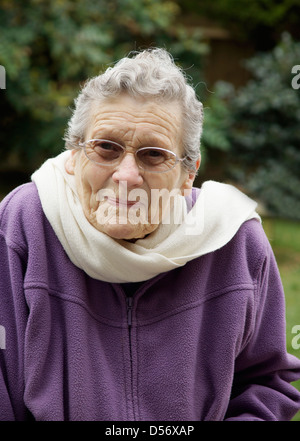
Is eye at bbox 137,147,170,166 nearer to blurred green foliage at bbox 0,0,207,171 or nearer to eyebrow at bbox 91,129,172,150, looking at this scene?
eyebrow at bbox 91,129,172,150

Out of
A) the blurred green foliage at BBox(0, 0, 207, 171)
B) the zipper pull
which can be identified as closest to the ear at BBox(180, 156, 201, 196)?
the zipper pull

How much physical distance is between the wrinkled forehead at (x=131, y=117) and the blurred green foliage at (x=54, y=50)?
392cm

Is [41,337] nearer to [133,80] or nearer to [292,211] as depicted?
[133,80]

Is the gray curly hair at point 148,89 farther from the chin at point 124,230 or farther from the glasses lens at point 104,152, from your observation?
the chin at point 124,230

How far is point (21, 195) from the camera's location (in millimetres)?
1818

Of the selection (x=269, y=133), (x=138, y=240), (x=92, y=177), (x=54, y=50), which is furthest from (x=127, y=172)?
(x=54, y=50)

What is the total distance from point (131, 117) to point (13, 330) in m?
0.70

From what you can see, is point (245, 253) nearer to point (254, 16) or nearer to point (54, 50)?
point (54, 50)

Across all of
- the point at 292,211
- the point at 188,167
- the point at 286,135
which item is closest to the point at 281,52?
the point at 286,135

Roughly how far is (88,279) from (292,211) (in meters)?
4.36

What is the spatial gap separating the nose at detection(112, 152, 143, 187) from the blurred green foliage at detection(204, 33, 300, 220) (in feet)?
13.8

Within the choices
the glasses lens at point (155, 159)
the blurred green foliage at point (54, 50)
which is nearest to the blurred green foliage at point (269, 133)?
the blurred green foliage at point (54, 50)

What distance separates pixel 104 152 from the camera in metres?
1.69

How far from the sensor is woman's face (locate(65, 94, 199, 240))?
5.47 feet
